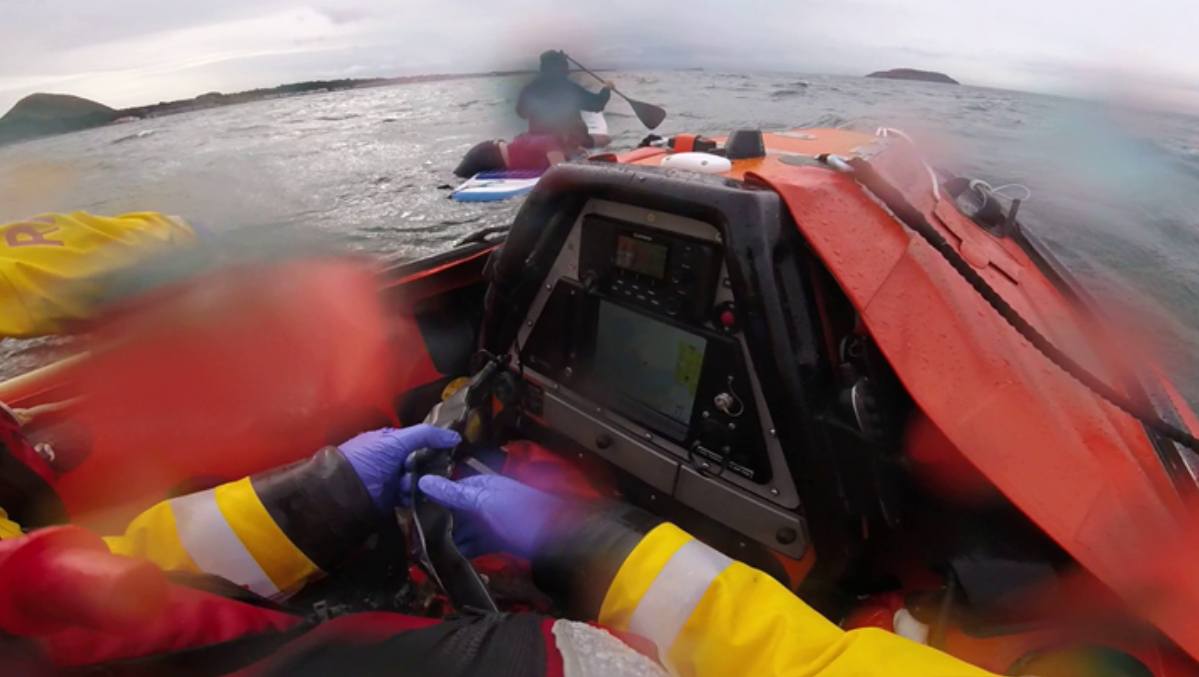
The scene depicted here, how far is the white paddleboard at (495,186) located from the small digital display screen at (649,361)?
6985mm

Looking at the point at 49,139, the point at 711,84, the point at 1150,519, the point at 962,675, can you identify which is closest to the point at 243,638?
the point at 962,675

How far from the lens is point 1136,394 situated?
2025mm

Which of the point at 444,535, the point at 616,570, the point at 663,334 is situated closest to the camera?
the point at 616,570

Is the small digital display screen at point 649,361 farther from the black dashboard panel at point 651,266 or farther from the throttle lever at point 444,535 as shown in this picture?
the throttle lever at point 444,535

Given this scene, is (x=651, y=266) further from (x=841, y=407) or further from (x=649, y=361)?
(x=841, y=407)

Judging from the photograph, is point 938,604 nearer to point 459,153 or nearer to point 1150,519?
point 1150,519

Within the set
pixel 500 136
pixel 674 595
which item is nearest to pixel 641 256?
pixel 674 595

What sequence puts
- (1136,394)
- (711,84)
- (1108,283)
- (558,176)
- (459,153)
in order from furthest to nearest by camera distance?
(711,84), (459,153), (1108,283), (1136,394), (558,176)

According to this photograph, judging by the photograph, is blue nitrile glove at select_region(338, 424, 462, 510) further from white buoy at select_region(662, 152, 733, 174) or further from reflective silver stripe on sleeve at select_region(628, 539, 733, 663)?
white buoy at select_region(662, 152, 733, 174)

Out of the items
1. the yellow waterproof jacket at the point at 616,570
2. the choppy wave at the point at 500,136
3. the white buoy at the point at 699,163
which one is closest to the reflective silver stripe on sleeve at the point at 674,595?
the yellow waterproof jacket at the point at 616,570

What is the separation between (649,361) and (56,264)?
2294 millimetres

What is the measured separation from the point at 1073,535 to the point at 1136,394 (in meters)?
1.20

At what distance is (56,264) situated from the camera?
7.46 feet

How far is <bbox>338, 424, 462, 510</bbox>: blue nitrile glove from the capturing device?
1.74 meters
